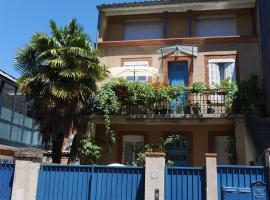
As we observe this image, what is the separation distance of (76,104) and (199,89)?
527 cm

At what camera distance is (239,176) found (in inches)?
389

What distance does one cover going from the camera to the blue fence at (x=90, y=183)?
33.9 ft

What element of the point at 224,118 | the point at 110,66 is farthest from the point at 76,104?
the point at 224,118

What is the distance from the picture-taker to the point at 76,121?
1480 centimetres

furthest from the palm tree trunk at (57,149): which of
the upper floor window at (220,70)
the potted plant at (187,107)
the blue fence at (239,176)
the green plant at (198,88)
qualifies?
the upper floor window at (220,70)

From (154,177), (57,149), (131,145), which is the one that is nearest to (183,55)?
(131,145)

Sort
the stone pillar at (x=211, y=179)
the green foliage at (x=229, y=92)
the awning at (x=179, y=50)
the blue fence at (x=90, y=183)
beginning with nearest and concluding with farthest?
the stone pillar at (x=211, y=179) < the blue fence at (x=90, y=183) < the green foliage at (x=229, y=92) < the awning at (x=179, y=50)

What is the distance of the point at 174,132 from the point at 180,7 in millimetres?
6524

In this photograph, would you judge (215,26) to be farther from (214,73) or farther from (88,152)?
(88,152)

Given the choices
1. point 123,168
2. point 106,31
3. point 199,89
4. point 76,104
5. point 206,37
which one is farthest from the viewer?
point 106,31

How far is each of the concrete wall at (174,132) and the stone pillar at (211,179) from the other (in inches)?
244

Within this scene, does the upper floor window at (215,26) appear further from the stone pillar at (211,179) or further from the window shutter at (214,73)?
the stone pillar at (211,179)

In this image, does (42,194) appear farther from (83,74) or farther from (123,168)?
(83,74)

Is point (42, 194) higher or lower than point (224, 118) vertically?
lower
